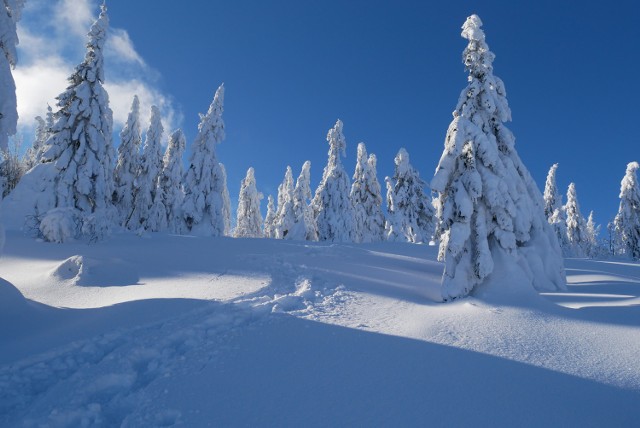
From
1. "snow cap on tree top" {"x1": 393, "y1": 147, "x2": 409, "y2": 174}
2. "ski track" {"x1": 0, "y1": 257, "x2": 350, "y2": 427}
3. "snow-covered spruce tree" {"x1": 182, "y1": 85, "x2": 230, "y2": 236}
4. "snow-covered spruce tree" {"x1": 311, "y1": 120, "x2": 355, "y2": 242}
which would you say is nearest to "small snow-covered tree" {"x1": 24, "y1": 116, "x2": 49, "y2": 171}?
"snow-covered spruce tree" {"x1": 182, "y1": 85, "x2": 230, "y2": 236}

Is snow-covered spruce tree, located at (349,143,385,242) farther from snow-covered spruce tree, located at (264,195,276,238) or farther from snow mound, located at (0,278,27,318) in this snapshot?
snow mound, located at (0,278,27,318)

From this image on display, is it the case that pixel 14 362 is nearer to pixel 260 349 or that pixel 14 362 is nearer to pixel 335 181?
pixel 260 349

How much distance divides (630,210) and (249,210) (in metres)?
42.0

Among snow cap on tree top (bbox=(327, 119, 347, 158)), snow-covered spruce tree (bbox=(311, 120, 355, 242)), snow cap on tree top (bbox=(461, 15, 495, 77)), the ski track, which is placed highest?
snow cap on tree top (bbox=(327, 119, 347, 158))

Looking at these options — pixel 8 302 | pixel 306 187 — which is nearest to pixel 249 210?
pixel 306 187

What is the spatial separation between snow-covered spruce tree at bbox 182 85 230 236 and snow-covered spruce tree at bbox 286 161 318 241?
8.16m

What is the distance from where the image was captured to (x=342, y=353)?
4961mm

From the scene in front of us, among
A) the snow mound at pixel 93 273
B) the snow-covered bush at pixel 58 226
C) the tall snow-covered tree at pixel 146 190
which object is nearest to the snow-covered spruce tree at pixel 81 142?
the snow-covered bush at pixel 58 226

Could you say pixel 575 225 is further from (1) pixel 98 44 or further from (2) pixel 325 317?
(1) pixel 98 44

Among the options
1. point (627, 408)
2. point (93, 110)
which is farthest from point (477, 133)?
point (93, 110)

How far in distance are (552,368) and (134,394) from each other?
5.28 m

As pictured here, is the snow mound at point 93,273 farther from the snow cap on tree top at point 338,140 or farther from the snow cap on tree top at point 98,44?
the snow cap on tree top at point 338,140

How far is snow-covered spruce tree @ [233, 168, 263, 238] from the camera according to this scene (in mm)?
47344

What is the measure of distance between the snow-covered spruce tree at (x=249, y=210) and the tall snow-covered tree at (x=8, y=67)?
3960 cm
